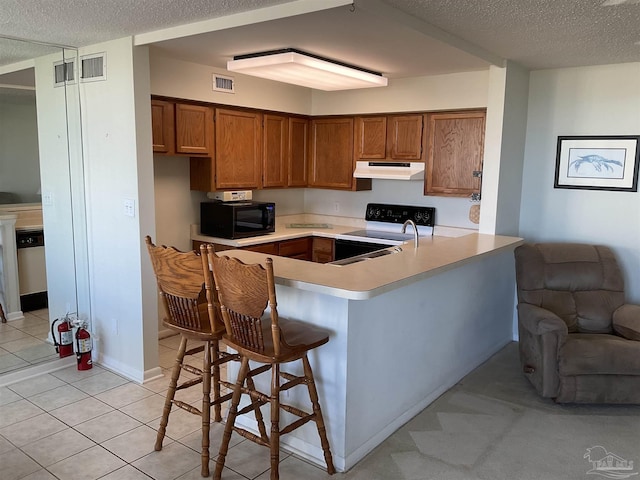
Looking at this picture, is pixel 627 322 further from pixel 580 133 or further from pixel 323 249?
pixel 323 249

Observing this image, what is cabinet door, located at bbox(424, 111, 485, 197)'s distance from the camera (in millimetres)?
4441

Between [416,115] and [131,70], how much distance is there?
2524mm

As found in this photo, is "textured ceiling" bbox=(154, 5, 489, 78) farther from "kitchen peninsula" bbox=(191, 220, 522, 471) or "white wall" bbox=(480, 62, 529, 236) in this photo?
"kitchen peninsula" bbox=(191, 220, 522, 471)

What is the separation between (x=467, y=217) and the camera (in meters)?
4.83

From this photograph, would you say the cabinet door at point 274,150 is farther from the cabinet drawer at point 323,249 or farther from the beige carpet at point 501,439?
the beige carpet at point 501,439

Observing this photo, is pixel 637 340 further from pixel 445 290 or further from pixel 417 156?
pixel 417 156

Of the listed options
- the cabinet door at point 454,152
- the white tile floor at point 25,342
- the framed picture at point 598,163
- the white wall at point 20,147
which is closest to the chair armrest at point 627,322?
the framed picture at point 598,163

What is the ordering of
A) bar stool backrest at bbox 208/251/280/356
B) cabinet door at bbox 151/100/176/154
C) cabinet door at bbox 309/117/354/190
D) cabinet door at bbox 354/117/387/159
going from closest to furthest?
bar stool backrest at bbox 208/251/280/356
cabinet door at bbox 151/100/176/154
cabinet door at bbox 354/117/387/159
cabinet door at bbox 309/117/354/190

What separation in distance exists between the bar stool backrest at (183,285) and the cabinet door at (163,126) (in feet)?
5.11

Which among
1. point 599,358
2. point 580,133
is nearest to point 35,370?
point 599,358

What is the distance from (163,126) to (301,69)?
1.26m

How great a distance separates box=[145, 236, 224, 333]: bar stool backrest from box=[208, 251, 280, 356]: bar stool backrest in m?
0.13

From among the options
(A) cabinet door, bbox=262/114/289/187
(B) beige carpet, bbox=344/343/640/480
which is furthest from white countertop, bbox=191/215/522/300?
(A) cabinet door, bbox=262/114/289/187

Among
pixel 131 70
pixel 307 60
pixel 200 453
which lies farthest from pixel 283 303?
pixel 131 70
